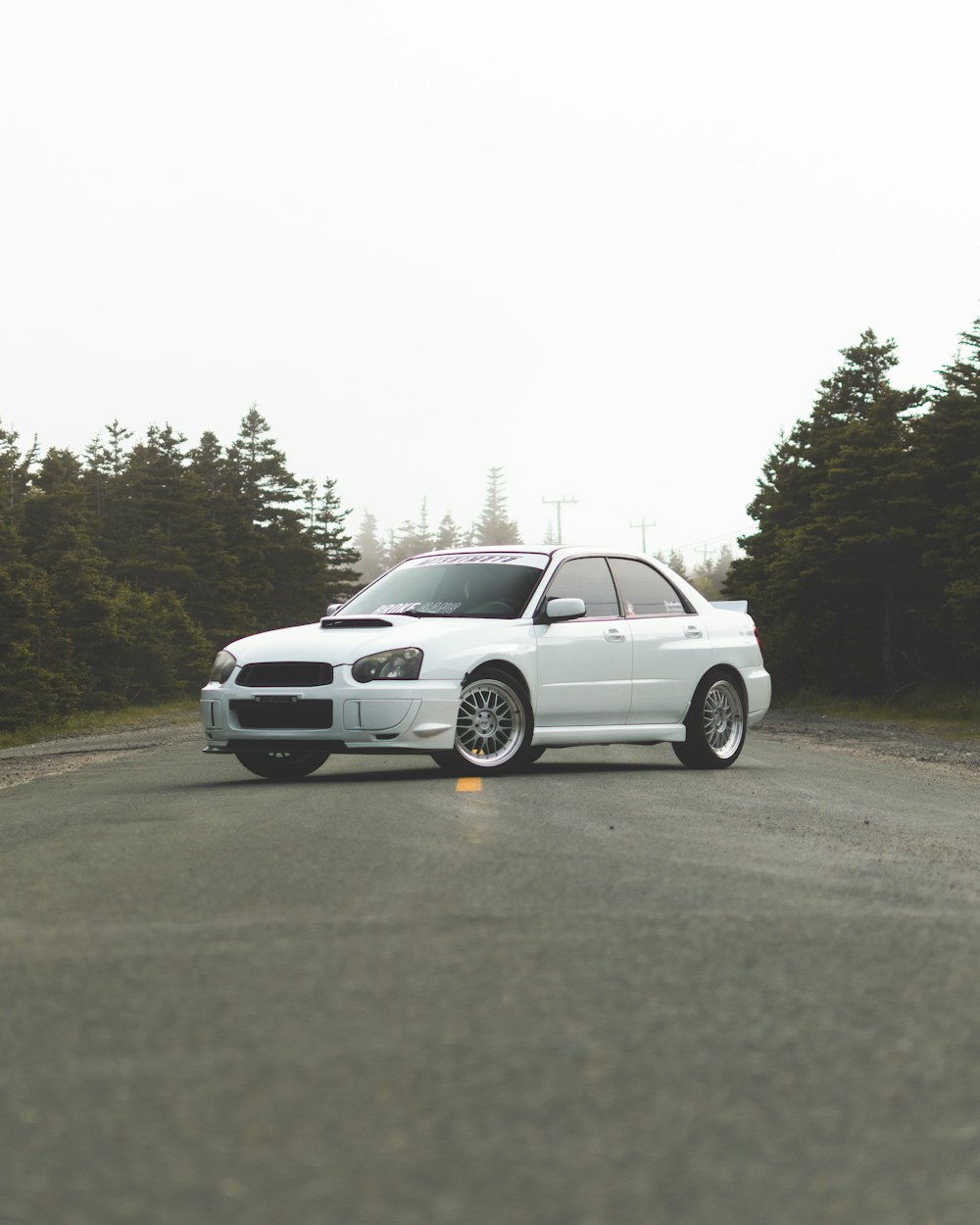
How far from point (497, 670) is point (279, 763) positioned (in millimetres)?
1977

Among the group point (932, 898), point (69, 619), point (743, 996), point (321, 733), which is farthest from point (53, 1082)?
point (69, 619)

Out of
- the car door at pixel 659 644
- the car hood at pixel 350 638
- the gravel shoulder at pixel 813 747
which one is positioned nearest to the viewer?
A: the car hood at pixel 350 638

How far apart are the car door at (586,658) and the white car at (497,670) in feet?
0.04

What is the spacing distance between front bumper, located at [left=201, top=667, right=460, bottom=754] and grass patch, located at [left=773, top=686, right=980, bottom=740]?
17.9 m

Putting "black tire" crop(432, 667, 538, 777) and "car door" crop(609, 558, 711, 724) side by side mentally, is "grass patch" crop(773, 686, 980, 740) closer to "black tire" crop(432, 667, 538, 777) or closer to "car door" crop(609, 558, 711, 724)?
"car door" crop(609, 558, 711, 724)

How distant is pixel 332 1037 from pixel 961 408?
42.8 meters

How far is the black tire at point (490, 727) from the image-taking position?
11.2 m

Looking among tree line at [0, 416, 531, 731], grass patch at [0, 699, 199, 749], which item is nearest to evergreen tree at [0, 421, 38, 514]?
tree line at [0, 416, 531, 731]

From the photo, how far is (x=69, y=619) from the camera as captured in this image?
68.5 metres

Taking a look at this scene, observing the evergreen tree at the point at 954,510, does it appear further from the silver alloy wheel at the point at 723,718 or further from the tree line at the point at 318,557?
the silver alloy wheel at the point at 723,718

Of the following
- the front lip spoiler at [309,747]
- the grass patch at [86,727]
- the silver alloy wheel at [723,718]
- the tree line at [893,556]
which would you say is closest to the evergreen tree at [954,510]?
the tree line at [893,556]

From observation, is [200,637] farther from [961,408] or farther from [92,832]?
[92,832]

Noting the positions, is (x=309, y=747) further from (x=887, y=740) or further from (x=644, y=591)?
(x=887, y=740)

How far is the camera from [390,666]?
11.0 meters
